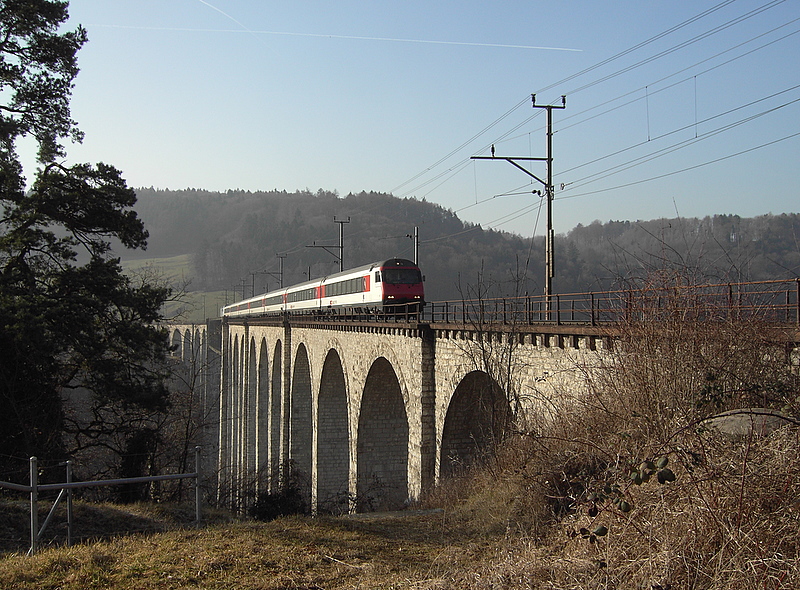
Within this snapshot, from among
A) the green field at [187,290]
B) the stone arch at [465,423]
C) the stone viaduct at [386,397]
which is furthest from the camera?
the green field at [187,290]

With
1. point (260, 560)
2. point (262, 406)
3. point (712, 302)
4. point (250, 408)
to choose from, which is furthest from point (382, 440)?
point (250, 408)

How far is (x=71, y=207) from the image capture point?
16453mm

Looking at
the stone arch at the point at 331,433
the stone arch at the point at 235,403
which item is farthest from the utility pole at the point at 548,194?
the stone arch at the point at 235,403

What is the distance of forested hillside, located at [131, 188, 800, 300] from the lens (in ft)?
27.3

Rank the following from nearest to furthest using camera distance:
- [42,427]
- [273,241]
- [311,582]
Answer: [311,582] → [42,427] → [273,241]

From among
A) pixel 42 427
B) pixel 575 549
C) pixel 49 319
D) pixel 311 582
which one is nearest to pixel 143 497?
pixel 42 427

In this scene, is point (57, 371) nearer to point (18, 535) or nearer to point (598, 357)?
point (18, 535)

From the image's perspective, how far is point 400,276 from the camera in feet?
77.9

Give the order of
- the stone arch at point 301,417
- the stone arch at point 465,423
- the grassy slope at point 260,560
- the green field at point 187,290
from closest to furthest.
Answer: the grassy slope at point 260,560
the stone arch at point 465,423
the stone arch at point 301,417
the green field at point 187,290

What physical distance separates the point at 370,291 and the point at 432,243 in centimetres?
5444

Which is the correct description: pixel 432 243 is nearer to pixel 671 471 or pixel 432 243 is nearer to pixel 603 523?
pixel 603 523

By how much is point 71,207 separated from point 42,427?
17.9 ft

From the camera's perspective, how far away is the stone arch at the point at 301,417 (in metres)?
34.2

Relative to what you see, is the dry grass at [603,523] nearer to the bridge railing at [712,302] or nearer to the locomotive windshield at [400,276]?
the bridge railing at [712,302]
